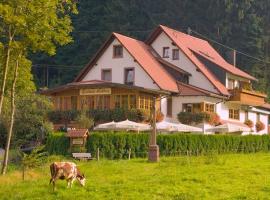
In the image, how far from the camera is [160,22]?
295 feet

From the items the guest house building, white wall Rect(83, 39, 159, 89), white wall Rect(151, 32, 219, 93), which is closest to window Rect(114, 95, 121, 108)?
the guest house building

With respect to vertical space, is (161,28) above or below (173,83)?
above

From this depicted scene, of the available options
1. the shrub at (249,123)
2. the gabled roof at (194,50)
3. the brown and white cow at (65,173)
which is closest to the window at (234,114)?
the shrub at (249,123)

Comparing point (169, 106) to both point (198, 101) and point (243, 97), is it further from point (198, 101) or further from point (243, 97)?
point (243, 97)

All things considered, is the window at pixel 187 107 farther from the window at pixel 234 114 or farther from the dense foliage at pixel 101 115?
the window at pixel 234 114

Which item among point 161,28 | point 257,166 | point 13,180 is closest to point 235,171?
point 257,166

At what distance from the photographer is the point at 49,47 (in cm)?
2908

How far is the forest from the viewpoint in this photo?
274 ft

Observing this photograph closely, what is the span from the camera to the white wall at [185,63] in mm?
54125

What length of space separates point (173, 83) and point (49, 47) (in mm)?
25232

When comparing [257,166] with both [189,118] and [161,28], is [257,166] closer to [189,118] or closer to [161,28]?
[189,118]

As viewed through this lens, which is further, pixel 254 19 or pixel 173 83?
pixel 254 19

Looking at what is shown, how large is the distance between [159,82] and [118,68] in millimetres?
4077

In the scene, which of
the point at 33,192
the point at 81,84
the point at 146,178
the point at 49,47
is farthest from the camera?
the point at 81,84
